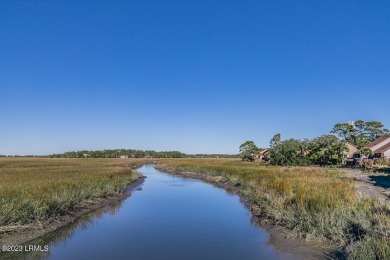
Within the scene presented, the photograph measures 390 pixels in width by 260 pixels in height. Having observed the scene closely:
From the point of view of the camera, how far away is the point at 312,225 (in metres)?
10.5

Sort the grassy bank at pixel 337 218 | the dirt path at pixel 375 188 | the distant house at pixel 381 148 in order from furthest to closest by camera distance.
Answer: the distant house at pixel 381 148
the dirt path at pixel 375 188
the grassy bank at pixel 337 218

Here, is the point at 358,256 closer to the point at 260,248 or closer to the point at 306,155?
the point at 260,248

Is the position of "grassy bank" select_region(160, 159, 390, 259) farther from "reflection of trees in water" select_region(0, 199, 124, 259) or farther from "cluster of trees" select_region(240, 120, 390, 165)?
"cluster of trees" select_region(240, 120, 390, 165)

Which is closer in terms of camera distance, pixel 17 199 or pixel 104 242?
pixel 104 242

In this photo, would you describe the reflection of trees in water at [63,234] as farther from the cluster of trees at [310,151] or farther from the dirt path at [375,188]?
the cluster of trees at [310,151]

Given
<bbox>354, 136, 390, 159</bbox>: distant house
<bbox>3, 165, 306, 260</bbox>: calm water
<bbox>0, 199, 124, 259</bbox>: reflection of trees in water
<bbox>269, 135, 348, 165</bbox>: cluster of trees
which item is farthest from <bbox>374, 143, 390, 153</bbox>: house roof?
<bbox>0, 199, 124, 259</bbox>: reflection of trees in water

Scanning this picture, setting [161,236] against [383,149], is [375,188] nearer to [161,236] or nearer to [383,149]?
[161,236]

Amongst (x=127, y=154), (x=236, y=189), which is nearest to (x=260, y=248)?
(x=236, y=189)

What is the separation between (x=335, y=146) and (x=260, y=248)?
43.9 metres

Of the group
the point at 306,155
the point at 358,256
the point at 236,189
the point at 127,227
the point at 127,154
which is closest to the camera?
the point at 358,256

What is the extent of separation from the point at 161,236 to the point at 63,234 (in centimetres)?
389

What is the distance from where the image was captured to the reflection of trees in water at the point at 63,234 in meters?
8.94

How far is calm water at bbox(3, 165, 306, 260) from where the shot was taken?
9.30 meters

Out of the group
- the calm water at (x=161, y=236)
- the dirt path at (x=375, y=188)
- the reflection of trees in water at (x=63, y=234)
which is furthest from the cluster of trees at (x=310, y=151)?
the reflection of trees in water at (x=63, y=234)
